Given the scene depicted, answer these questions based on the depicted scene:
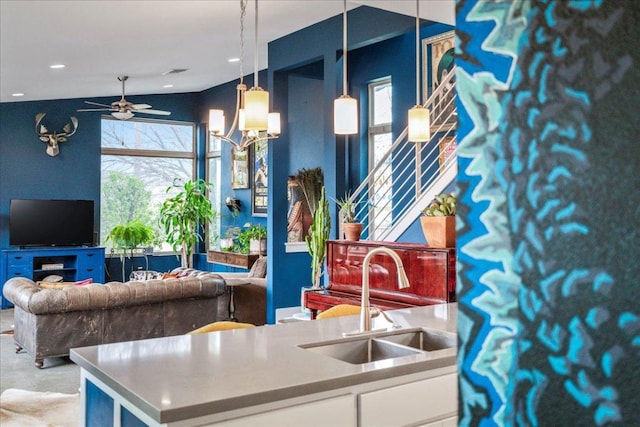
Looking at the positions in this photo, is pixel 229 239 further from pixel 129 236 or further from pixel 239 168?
pixel 129 236

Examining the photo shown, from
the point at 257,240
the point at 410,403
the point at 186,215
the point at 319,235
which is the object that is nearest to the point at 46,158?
the point at 186,215

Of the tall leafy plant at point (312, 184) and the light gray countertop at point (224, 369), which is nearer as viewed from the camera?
the light gray countertop at point (224, 369)

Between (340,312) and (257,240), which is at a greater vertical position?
(257,240)

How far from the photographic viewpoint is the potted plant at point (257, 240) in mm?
9141

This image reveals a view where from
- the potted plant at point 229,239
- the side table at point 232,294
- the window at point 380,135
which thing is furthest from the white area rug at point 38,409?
the potted plant at point 229,239

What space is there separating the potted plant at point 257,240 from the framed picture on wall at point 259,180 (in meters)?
0.40

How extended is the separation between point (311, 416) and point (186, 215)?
8.83 m

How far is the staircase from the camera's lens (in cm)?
508

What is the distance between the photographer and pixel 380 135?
792 centimetres

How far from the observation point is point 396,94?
7.36 meters

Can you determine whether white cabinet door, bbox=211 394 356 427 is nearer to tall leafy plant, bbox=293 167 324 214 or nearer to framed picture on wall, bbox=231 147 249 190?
tall leafy plant, bbox=293 167 324 214

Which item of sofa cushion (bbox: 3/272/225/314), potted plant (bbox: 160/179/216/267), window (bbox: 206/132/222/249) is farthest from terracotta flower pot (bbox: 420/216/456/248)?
window (bbox: 206/132/222/249)

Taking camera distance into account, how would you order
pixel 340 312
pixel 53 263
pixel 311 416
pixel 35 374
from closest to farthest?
pixel 311 416 < pixel 340 312 < pixel 35 374 < pixel 53 263

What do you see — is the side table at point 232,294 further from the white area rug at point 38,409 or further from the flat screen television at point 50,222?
the flat screen television at point 50,222
